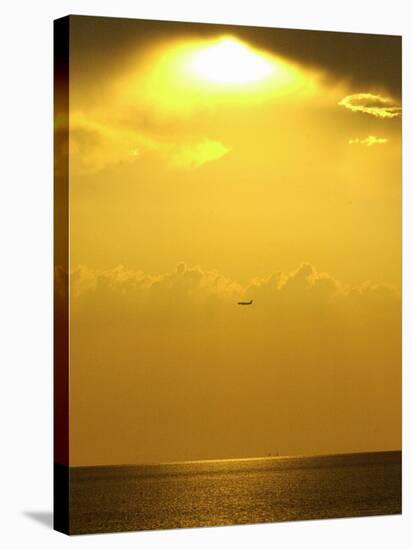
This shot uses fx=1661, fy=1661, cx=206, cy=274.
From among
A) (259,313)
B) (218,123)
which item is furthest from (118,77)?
(259,313)

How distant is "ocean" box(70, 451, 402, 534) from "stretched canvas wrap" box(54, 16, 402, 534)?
12 mm

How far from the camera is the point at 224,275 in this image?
10062 mm

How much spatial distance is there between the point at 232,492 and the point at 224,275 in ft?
4.32

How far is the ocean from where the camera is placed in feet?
32.0

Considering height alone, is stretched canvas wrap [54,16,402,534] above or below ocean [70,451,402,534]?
above

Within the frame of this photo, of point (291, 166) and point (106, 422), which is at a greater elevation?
point (291, 166)

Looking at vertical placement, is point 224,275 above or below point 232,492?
above

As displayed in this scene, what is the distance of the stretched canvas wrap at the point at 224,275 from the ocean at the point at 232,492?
12 millimetres

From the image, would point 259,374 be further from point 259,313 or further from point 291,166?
point 291,166

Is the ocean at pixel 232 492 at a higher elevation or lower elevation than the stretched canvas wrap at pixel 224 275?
lower

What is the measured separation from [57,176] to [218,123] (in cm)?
103

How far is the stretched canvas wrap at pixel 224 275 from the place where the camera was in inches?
384

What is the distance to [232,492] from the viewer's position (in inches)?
397

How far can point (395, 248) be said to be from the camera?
34.6 feet
